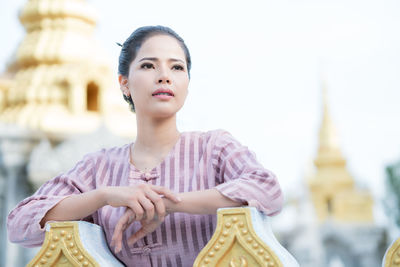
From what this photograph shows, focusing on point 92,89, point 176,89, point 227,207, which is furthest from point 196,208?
point 92,89

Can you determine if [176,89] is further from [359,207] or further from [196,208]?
[359,207]

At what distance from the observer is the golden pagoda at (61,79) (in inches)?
480

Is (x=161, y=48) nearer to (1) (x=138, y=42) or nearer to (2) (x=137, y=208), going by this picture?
(1) (x=138, y=42)

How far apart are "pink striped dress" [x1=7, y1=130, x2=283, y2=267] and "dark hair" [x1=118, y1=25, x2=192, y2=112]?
26 centimetres

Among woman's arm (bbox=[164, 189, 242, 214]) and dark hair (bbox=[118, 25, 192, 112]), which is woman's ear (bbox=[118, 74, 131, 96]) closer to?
dark hair (bbox=[118, 25, 192, 112])

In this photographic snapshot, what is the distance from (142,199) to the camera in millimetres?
1531

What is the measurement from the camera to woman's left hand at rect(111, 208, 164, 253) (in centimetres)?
157

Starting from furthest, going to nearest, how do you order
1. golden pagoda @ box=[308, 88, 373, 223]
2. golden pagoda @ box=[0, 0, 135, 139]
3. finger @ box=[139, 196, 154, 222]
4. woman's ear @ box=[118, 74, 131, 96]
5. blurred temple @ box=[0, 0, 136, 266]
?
golden pagoda @ box=[308, 88, 373, 223]
golden pagoda @ box=[0, 0, 135, 139]
blurred temple @ box=[0, 0, 136, 266]
woman's ear @ box=[118, 74, 131, 96]
finger @ box=[139, 196, 154, 222]

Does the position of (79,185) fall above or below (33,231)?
above

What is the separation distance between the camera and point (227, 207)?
1.55m

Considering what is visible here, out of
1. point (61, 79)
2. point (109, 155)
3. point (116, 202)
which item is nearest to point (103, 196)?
point (116, 202)

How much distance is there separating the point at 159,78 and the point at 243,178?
367mm

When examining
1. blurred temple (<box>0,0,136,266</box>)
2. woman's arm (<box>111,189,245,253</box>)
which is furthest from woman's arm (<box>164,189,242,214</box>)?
blurred temple (<box>0,0,136,266</box>)

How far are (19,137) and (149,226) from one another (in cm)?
1031
